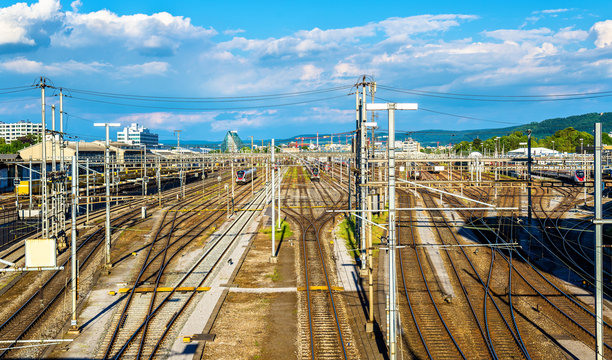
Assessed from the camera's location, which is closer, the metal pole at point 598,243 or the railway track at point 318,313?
the metal pole at point 598,243

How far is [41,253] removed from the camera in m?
13.5

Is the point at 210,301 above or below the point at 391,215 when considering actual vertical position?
below

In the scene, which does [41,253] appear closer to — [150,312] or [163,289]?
[150,312]

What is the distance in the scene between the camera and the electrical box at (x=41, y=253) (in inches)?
527

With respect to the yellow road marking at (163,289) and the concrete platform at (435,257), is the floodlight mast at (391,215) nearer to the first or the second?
the concrete platform at (435,257)

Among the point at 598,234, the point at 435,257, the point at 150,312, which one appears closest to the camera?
the point at 598,234

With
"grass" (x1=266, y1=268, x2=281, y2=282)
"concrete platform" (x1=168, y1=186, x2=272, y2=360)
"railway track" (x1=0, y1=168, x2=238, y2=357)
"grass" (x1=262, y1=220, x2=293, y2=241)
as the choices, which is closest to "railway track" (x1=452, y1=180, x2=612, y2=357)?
"grass" (x1=266, y1=268, x2=281, y2=282)

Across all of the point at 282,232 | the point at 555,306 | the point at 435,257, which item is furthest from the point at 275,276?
the point at 555,306

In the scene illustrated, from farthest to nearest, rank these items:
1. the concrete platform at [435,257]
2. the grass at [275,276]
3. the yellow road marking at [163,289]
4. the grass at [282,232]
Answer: the grass at [282,232] < the grass at [275,276] < the concrete platform at [435,257] < the yellow road marking at [163,289]

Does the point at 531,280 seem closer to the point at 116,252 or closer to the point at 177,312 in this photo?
the point at 177,312

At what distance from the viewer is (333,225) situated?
34.3 m

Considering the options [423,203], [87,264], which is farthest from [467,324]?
[423,203]

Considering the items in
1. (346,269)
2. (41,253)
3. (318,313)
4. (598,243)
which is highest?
(598,243)

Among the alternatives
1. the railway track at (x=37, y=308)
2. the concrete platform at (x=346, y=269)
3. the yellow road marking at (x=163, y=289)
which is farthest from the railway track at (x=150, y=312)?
the concrete platform at (x=346, y=269)
